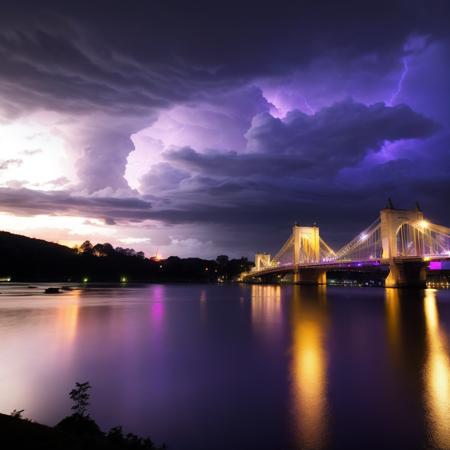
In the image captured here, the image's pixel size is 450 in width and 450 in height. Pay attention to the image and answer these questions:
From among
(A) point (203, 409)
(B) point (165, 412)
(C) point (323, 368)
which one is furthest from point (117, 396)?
(C) point (323, 368)

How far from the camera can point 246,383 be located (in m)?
12.4

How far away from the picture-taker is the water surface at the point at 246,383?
27.9ft

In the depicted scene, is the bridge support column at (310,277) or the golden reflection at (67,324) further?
the bridge support column at (310,277)

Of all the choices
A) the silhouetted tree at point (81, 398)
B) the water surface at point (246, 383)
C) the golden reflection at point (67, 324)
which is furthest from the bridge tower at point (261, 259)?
the silhouetted tree at point (81, 398)

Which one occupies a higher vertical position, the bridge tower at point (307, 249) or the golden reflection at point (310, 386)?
the bridge tower at point (307, 249)

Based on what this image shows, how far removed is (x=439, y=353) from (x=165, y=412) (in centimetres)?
1260

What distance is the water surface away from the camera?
8.49 m

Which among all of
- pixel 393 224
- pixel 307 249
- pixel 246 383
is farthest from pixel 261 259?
pixel 246 383

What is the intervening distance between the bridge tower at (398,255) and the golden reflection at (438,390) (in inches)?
1933

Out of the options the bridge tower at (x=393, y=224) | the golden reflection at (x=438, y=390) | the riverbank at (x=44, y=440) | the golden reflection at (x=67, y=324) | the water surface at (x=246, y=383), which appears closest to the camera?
the riverbank at (x=44, y=440)

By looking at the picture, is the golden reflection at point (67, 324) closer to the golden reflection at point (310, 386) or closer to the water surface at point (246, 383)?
the water surface at point (246, 383)

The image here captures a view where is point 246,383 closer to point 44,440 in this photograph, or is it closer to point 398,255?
point 44,440

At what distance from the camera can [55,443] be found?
5.39 m

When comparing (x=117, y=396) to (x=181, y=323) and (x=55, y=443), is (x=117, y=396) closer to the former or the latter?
(x=55, y=443)
